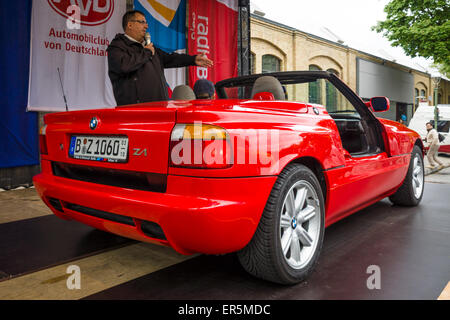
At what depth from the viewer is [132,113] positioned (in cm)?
201

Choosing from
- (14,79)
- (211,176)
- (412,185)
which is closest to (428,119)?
(412,185)

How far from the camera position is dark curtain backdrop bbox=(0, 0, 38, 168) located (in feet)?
18.7

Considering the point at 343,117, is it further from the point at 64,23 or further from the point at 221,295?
the point at 64,23

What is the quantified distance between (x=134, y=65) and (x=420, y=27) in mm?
19484

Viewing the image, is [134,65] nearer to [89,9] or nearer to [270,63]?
[89,9]

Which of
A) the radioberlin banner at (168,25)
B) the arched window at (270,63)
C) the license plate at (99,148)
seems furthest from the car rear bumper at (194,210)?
the arched window at (270,63)

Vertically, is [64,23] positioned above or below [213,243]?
above

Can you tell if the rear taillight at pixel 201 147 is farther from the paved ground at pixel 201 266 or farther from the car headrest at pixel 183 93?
the car headrest at pixel 183 93

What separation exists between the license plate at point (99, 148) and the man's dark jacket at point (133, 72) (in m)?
1.23

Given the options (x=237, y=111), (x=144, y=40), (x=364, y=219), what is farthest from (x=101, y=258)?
(x=364, y=219)

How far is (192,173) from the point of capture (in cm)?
177

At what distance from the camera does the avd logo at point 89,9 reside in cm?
605

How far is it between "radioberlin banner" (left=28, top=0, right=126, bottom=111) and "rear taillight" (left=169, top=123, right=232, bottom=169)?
4.54 metres
